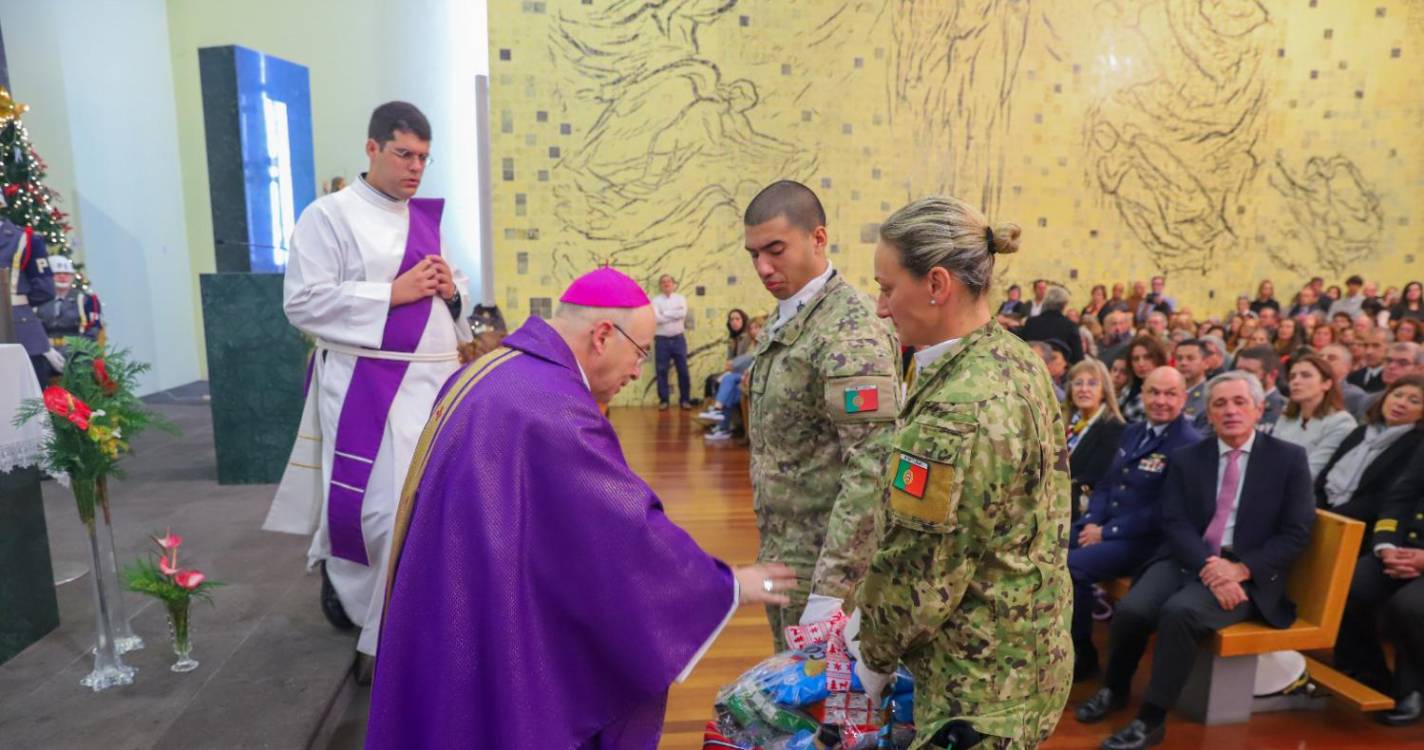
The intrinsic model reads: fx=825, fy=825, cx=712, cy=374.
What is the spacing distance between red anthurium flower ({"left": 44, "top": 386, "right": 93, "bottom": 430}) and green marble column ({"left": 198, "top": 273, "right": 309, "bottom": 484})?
2.84 m

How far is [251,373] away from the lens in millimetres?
5574

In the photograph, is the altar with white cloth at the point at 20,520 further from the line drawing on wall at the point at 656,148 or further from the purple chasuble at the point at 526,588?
the line drawing on wall at the point at 656,148

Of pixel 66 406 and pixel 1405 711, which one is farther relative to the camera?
pixel 1405 711

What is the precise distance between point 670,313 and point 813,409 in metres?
8.44

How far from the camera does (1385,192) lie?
41.1ft

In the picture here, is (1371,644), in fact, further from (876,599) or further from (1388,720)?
(876,599)

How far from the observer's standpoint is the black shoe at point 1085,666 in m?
3.66

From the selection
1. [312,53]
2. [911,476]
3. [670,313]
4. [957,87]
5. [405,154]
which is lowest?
[670,313]

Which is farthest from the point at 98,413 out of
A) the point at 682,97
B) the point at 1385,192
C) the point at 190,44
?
the point at 1385,192

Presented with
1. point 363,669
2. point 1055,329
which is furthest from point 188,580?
point 1055,329

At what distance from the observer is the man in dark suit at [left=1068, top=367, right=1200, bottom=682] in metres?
3.69

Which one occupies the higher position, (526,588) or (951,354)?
(951,354)

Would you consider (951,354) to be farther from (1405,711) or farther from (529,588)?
(1405,711)

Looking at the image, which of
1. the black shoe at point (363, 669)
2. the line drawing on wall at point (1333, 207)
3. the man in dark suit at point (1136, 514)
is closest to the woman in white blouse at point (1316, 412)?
the man in dark suit at point (1136, 514)
